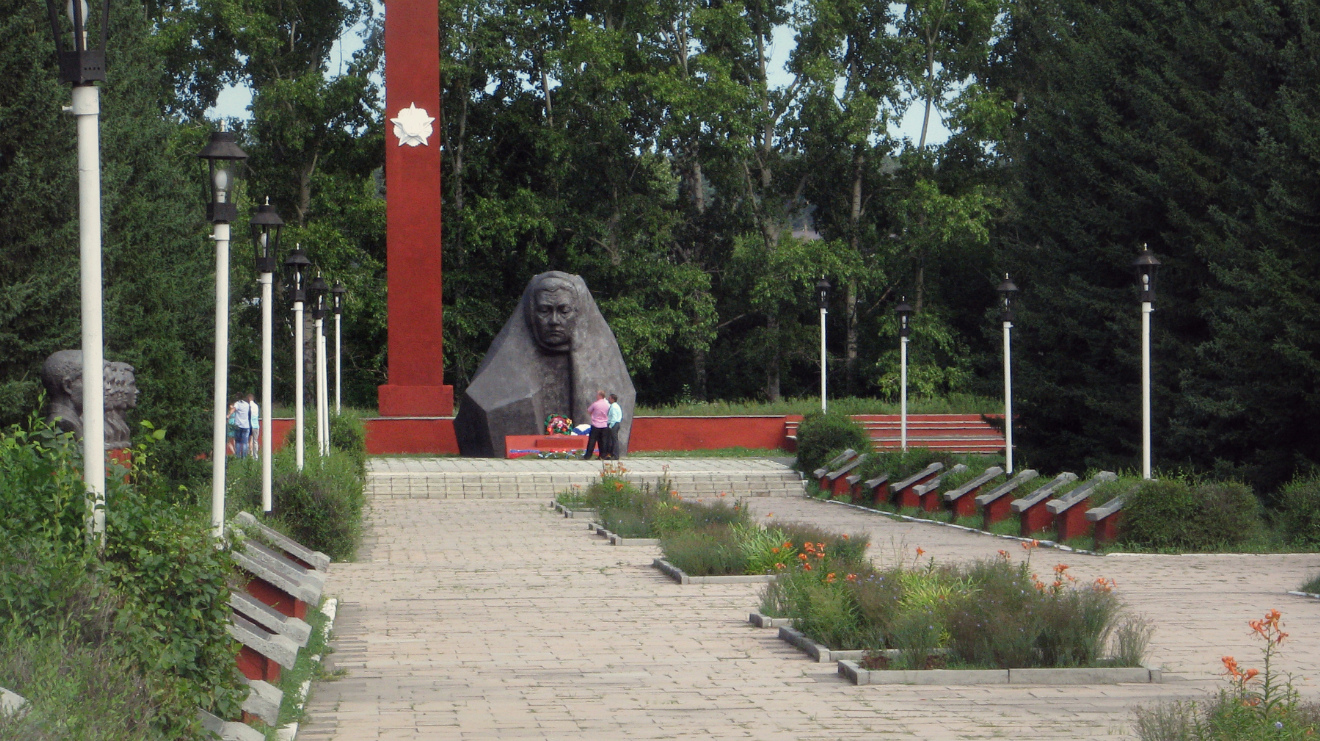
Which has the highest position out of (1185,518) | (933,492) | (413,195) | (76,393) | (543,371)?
(413,195)

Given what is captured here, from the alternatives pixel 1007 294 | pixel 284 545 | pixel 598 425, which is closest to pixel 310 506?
pixel 284 545

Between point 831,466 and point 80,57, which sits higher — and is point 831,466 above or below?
below

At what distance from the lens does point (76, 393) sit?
15.1 meters

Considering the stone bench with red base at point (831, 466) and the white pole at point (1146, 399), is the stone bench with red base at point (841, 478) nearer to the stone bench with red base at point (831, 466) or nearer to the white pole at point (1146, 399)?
the stone bench with red base at point (831, 466)

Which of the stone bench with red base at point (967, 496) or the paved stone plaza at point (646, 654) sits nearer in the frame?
the paved stone plaza at point (646, 654)

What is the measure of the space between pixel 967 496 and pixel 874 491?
2.86 metres

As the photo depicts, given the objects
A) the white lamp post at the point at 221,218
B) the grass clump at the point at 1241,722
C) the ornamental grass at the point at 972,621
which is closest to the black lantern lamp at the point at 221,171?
the white lamp post at the point at 221,218

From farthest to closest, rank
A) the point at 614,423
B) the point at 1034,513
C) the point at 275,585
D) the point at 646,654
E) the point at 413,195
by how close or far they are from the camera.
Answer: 1. the point at 413,195
2. the point at 614,423
3. the point at 1034,513
4. the point at 275,585
5. the point at 646,654

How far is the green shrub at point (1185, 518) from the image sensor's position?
1419 centimetres

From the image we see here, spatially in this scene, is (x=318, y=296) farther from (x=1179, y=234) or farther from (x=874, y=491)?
(x=1179, y=234)

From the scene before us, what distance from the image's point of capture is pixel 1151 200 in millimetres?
24297

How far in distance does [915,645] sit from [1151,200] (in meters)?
18.1

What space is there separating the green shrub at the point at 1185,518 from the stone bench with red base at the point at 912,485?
16.1 feet

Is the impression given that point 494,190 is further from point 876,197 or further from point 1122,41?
point 1122,41
